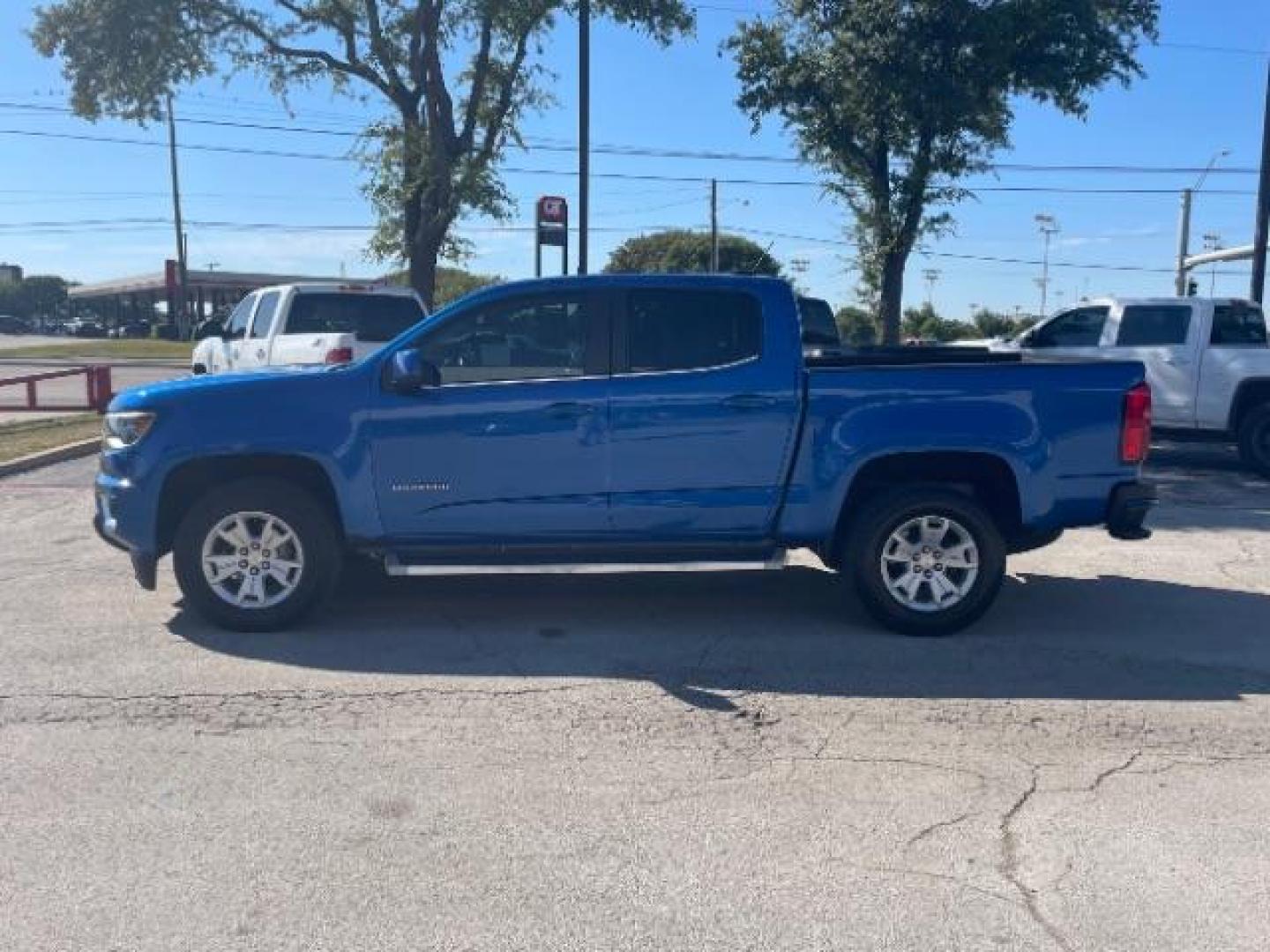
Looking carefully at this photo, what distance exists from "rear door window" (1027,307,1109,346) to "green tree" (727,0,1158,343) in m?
3.55

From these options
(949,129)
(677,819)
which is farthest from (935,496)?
(949,129)

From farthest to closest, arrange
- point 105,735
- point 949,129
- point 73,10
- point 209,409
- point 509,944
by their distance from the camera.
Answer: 1. point 73,10
2. point 949,129
3. point 209,409
4. point 105,735
5. point 509,944

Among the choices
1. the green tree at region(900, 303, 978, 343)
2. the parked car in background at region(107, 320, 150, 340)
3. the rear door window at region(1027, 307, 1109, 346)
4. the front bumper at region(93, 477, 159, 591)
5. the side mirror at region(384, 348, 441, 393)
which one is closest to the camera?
the side mirror at region(384, 348, 441, 393)

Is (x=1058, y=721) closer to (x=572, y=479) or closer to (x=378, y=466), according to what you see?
(x=572, y=479)

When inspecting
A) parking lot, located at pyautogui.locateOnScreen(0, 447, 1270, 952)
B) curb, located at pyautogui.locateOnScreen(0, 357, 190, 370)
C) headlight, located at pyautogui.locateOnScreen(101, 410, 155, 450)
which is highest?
headlight, located at pyautogui.locateOnScreen(101, 410, 155, 450)

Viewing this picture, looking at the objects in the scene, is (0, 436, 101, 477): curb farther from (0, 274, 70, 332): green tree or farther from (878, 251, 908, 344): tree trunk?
(0, 274, 70, 332): green tree

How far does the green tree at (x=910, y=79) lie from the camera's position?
50.7 feet

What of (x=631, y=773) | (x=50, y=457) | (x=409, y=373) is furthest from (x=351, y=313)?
(x=631, y=773)

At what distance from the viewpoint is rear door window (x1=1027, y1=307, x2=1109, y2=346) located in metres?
13.8

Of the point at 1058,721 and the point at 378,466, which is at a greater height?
the point at 378,466

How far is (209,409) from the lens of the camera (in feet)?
20.1

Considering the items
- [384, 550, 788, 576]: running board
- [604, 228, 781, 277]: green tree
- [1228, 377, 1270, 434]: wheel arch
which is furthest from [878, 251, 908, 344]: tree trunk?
[604, 228, 781, 277]: green tree

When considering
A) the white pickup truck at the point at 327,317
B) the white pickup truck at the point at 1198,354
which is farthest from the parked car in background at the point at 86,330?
the white pickup truck at the point at 1198,354

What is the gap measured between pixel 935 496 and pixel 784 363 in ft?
3.62
